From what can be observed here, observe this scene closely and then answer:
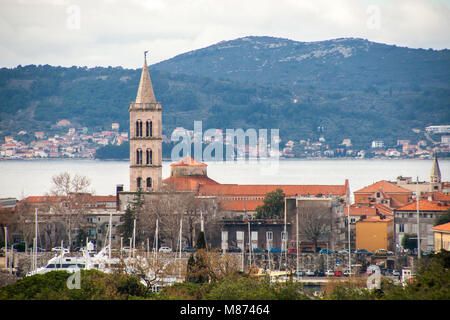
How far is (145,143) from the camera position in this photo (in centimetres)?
5644

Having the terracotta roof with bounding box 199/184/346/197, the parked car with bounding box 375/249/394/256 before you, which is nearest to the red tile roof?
the terracotta roof with bounding box 199/184/346/197

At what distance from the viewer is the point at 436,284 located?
83.3 ft

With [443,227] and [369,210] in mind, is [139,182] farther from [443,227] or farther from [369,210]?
[443,227]

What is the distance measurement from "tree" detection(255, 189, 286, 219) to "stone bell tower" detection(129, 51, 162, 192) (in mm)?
6007

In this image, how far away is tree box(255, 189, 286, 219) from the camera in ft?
179

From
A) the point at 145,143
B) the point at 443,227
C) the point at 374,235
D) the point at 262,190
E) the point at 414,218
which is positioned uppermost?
the point at 145,143

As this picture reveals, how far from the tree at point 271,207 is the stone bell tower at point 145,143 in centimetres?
601

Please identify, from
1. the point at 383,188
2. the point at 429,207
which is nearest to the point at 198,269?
the point at 429,207

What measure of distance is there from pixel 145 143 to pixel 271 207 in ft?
→ 26.7

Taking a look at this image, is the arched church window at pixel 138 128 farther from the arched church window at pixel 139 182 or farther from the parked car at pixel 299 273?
the parked car at pixel 299 273

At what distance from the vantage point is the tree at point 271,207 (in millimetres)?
54438

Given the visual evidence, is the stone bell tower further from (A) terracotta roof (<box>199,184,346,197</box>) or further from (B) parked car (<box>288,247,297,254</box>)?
(B) parked car (<box>288,247,297,254</box>)

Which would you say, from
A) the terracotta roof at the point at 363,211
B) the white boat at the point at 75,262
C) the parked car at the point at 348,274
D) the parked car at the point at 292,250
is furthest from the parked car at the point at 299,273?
the terracotta roof at the point at 363,211
